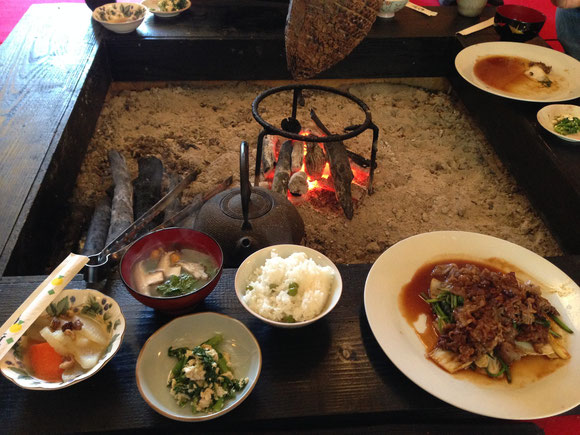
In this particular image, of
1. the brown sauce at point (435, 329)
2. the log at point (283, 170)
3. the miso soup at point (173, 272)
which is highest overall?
the miso soup at point (173, 272)

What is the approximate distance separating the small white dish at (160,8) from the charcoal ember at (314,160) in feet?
7.21

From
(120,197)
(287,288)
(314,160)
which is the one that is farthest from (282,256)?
(120,197)

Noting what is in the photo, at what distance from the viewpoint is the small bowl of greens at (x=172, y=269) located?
5.69 ft

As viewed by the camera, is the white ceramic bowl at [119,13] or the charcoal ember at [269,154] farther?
the white ceramic bowl at [119,13]

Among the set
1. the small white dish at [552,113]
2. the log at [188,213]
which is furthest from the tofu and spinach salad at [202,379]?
the small white dish at [552,113]

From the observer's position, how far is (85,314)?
1.67 m

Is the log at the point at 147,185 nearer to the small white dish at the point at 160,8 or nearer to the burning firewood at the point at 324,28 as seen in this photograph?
the burning firewood at the point at 324,28

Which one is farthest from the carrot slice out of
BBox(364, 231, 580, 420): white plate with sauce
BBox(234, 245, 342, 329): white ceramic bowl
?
BBox(364, 231, 580, 420): white plate with sauce

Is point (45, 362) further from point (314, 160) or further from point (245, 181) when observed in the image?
point (314, 160)

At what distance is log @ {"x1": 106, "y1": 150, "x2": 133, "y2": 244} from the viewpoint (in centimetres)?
294

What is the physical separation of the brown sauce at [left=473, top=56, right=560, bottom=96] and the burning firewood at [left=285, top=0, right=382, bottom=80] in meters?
1.77

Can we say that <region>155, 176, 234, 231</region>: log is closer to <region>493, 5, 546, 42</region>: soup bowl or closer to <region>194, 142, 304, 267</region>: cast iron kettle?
<region>194, 142, 304, 267</region>: cast iron kettle

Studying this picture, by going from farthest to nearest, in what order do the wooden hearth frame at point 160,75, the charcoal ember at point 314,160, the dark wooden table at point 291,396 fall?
the charcoal ember at point 314,160 < the wooden hearth frame at point 160,75 < the dark wooden table at point 291,396

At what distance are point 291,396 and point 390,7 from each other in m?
4.15
